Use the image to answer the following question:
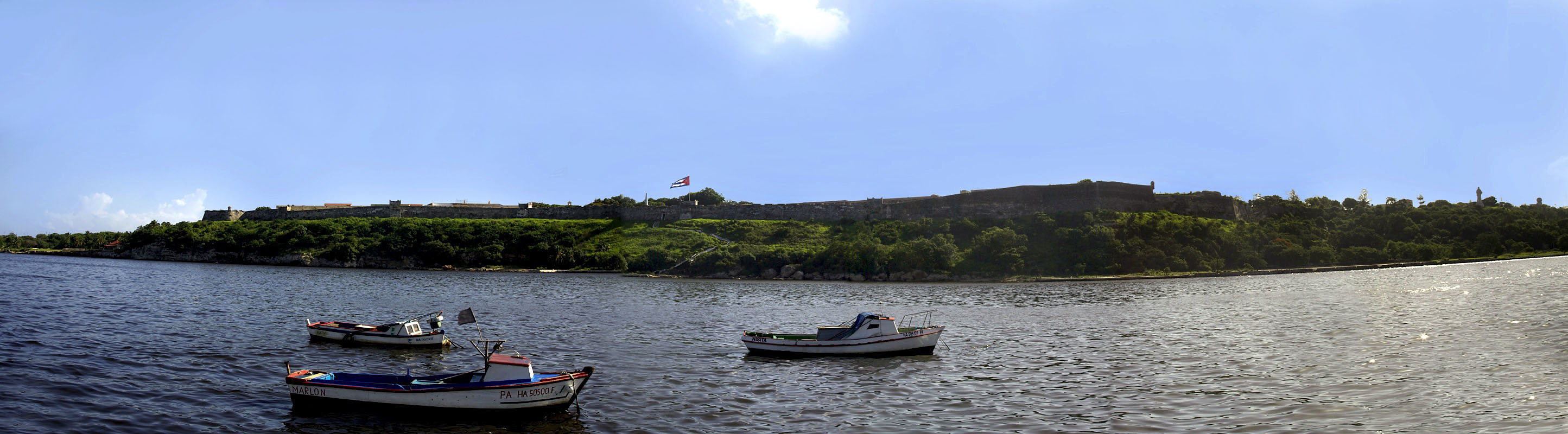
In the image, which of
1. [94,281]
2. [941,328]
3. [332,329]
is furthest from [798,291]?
[94,281]

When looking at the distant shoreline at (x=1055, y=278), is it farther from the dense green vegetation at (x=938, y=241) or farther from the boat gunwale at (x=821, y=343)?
the boat gunwale at (x=821, y=343)

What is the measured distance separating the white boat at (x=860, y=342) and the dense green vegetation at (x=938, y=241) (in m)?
44.2

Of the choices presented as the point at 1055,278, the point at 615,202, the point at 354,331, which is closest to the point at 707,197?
the point at 615,202

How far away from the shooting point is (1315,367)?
795 inches

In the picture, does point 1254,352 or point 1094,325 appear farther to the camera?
point 1094,325

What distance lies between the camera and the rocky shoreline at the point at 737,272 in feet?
218

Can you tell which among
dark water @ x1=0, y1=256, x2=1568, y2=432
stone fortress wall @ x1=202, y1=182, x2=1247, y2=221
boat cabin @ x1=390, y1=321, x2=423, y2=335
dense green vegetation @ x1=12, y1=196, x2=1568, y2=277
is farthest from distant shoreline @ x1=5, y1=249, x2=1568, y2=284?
boat cabin @ x1=390, y1=321, x2=423, y2=335

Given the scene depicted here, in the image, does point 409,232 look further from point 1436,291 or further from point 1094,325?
point 1436,291

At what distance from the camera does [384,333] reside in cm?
2380

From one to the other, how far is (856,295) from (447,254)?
5224cm

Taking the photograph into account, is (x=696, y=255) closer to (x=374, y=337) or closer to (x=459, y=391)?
(x=374, y=337)

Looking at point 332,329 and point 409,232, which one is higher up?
point 409,232

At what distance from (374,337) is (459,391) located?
11006 mm

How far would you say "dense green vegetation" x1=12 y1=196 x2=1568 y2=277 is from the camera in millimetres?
69500
